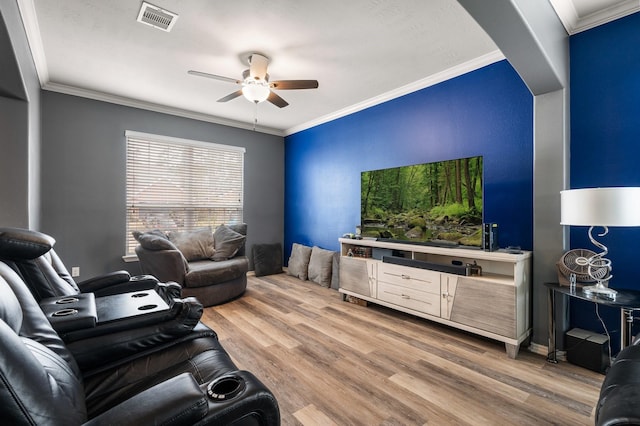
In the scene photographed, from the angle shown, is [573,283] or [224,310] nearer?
[573,283]

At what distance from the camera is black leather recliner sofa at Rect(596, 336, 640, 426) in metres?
0.89

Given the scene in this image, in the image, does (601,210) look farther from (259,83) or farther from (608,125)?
(259,83)

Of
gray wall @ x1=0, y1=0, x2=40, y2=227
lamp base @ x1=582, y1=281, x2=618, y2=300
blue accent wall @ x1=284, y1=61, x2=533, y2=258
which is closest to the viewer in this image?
lamp base @ x1=582, y1=281, x2=618, y2=300

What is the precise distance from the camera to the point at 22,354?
29.2 inches

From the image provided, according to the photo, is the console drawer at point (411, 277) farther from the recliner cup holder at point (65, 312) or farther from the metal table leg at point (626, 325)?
the recliner cup holder at point (65, 312)

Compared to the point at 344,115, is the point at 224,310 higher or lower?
lower

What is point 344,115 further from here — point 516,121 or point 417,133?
point 516,121

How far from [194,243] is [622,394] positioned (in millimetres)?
4430

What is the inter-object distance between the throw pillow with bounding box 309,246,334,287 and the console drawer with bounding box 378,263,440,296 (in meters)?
1.30

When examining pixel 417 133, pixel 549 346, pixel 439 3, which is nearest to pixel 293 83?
pixel 439 3

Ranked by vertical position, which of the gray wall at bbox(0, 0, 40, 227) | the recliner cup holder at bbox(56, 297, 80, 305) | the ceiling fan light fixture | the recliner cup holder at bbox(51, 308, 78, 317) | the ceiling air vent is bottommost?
the recliner cup holder at bbox(51, 308, 78, 317)

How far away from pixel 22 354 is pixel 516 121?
353cm

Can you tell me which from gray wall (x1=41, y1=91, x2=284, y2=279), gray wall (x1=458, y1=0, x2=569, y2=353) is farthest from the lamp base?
gray wall (x1=41, y1=91, x2=284, y2=279)

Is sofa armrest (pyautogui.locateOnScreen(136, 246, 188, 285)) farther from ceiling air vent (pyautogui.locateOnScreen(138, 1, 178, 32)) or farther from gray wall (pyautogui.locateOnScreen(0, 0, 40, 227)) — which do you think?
ceiling air vent (pyautogui.locateOnScreen(138, 1, 178, 32))
